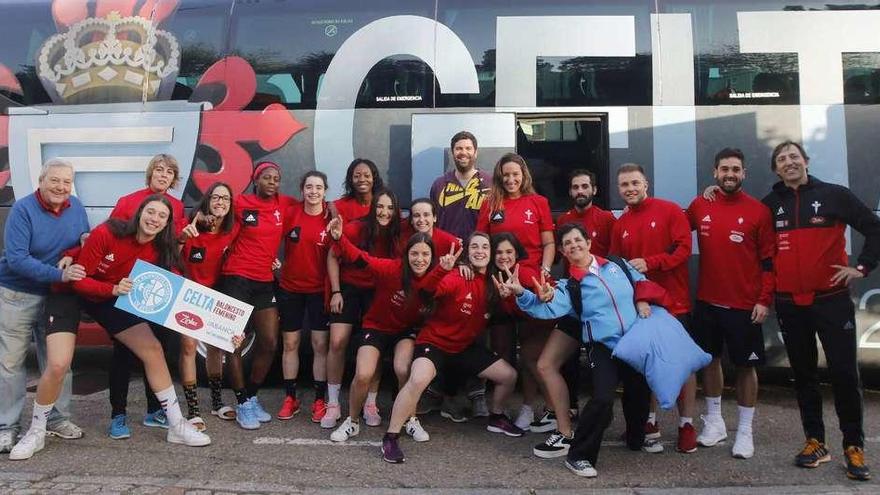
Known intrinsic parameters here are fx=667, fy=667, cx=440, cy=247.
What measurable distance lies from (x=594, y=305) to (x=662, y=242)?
2.70ft

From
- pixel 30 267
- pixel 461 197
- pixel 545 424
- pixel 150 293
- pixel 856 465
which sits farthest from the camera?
pixel 461 197

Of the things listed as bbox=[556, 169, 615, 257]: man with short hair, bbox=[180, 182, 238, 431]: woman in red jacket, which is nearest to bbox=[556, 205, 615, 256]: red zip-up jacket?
bbox=[556, 169, 615, 257]: man with short hair

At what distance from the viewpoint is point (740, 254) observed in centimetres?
461

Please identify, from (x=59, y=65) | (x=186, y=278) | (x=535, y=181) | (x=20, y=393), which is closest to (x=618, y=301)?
(x=535, y=181)

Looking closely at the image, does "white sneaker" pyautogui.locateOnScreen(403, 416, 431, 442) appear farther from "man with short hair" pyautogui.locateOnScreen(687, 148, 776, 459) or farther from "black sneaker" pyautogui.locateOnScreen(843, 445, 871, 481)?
"black sneaker" pyautogui.locateOnScreen(843, 445, 871, 481)

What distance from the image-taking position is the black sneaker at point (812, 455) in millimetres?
4253

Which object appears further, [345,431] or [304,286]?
[304,286]

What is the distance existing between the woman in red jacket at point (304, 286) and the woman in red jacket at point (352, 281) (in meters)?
0.15

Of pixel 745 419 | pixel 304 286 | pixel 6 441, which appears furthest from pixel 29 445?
pixel 745 419

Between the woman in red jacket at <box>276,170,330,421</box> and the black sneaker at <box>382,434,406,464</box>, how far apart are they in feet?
3.27

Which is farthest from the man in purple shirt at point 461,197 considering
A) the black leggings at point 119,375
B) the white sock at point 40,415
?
the white sock at point 40,415

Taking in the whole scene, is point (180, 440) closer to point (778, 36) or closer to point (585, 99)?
point (585, 99)

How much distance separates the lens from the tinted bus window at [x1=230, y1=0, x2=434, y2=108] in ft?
19.2

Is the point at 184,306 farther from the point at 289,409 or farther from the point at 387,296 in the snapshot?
the point at 387,296
